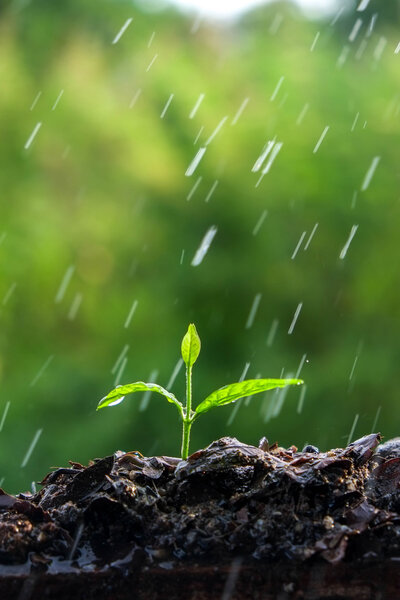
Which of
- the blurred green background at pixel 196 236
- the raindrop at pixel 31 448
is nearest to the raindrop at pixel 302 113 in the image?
the blurred green background at pixel 196 236

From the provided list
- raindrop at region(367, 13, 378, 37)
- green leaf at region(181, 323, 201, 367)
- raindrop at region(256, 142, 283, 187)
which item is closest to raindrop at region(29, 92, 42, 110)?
raindrop at region(256, 142, 283, 187)

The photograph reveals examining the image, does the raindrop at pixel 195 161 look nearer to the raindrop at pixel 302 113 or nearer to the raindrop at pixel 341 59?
the raindrop at pixel 302 113

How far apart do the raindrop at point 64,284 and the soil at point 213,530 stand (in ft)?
10.1

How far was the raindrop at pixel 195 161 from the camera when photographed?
13.1ft

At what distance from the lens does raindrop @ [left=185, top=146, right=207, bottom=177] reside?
13.1 ft

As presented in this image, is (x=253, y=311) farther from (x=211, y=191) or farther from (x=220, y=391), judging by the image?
(x=220, y=391)

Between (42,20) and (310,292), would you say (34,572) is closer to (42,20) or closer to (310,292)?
(310,292)

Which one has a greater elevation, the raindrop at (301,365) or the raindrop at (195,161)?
the raindrop at (195,161)

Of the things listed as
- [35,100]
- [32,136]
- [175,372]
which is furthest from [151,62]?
[175,372]

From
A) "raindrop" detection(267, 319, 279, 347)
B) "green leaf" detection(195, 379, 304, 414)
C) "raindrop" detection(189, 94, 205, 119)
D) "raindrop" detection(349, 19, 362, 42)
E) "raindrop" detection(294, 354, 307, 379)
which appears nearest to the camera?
"green leaf" detection(195, 379, 304, 414)

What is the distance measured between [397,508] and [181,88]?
3.67 m

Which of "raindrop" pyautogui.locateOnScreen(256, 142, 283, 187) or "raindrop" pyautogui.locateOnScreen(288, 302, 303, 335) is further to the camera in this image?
"raindrop" pyautogui.locateOnScreen(256, 142, 283, 187)

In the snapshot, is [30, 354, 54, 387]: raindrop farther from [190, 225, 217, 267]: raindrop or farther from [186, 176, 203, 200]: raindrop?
[186, 176, 203, 200]: raindrop

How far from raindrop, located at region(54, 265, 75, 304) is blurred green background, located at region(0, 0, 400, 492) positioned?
12 mm
